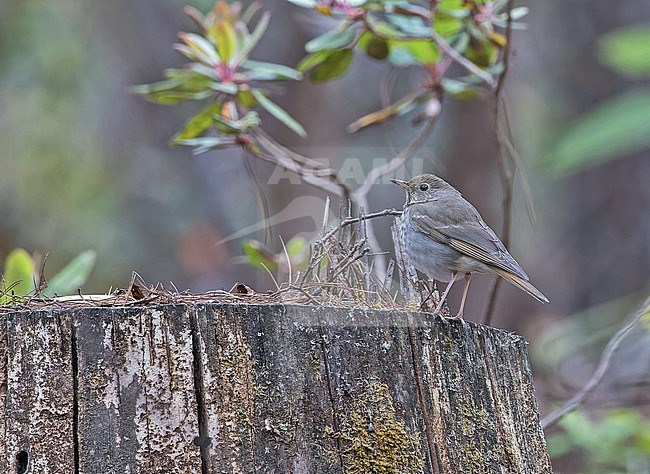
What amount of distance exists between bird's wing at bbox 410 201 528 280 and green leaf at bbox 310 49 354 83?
3.46 feet

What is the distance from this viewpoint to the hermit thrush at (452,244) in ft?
12.7

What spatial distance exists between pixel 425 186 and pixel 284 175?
12.4 ft

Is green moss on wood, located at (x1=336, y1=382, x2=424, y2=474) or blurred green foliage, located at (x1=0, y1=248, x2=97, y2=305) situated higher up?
blurred green foliage, located at (x1=0, y1=248, x2=97, y2=305)

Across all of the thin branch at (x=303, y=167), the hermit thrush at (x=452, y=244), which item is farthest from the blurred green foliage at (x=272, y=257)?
the hermit thrush at (x=452, y=244)

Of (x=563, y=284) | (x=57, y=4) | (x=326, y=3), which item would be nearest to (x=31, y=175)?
(x=57, y=4)

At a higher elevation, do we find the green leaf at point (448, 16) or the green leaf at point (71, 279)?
the green leaf at point (448, 16)

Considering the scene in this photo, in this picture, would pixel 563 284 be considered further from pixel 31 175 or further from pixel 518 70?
pixel 31 175

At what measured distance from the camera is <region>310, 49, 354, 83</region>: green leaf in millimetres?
4773

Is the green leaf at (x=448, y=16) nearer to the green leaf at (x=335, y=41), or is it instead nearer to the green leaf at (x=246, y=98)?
the green leaf at (x=335, y=41)

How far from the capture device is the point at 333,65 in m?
4.81

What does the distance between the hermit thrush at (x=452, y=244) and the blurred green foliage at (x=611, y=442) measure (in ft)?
3.77

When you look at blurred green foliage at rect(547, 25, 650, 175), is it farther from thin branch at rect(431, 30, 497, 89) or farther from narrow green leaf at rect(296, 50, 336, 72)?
narrow green leaf at rect(296, 50, 336, 72)

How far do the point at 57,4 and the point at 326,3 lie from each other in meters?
8.20

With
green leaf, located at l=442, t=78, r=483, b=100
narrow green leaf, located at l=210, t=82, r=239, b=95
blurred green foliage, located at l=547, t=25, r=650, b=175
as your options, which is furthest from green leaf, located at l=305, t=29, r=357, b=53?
blurred green foliage, located at l=547, t=25, r=650, b=175
